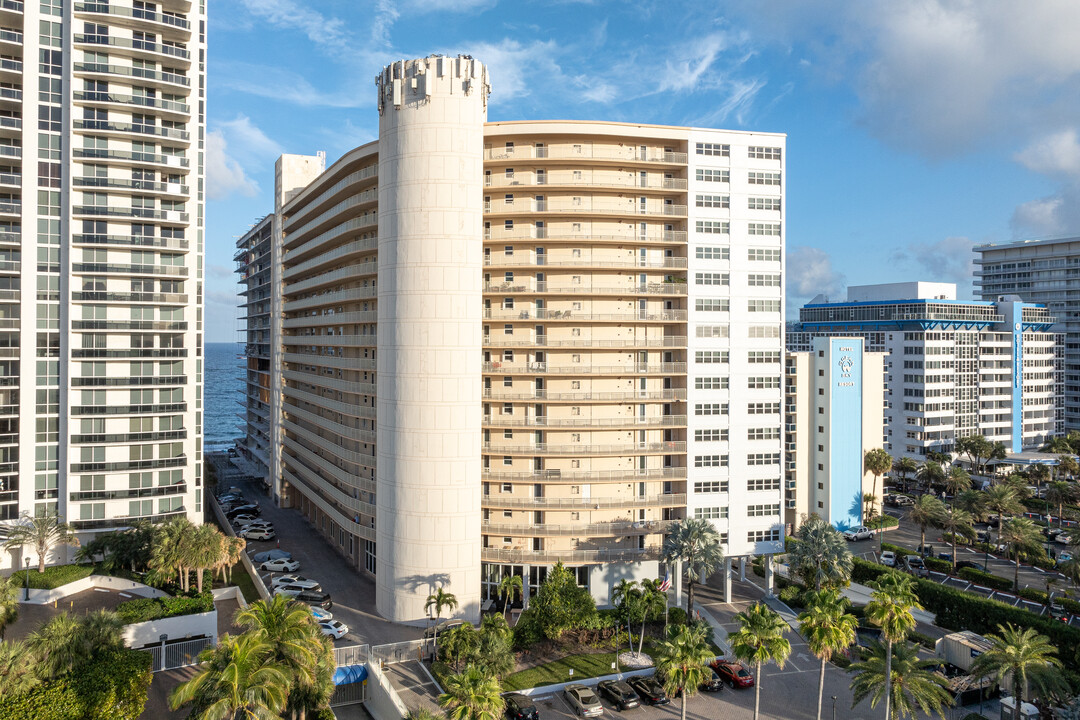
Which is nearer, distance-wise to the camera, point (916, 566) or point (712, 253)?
point (712, 253)

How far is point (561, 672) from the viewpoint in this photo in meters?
45.4

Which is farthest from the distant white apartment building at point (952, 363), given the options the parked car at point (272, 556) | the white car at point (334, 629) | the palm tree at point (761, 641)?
the white car at point (334, 629)

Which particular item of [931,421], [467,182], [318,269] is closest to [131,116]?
[318,269]

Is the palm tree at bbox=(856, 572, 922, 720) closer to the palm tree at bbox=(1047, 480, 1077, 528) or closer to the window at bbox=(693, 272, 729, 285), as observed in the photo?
the window at bbox=(693, 272, 729, 285)

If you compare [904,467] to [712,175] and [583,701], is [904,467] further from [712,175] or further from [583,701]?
[583,701]

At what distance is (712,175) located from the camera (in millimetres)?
59438

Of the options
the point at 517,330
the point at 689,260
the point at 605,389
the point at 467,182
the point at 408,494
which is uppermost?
the point at 467,182

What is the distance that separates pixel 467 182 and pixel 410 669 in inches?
1465

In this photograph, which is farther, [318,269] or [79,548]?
[318,269]

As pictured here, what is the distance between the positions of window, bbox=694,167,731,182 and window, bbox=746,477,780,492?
2794 centimetres

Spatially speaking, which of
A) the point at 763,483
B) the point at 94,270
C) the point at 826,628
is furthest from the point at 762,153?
the point at 94,270

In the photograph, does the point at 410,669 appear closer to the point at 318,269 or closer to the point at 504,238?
the point at 504,238

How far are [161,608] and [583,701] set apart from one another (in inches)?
1181

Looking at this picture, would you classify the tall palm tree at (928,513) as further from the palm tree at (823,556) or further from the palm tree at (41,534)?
the palm tree at (41,534)
